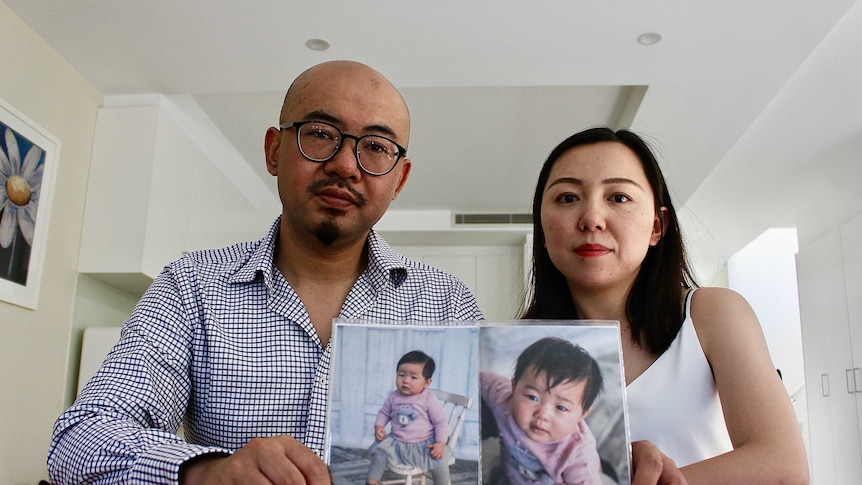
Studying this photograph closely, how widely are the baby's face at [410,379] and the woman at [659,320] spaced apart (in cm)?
27

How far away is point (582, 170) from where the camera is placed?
2.93 feet

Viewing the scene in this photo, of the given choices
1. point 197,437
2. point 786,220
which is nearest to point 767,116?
point 786,220

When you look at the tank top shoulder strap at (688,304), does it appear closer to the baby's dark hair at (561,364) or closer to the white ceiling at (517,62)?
the baby's dark hair at (561,364)

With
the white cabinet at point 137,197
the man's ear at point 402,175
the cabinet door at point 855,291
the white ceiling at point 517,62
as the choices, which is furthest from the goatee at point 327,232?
the cabinet door at point 855,291

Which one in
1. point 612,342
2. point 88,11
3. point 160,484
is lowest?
point 160,484

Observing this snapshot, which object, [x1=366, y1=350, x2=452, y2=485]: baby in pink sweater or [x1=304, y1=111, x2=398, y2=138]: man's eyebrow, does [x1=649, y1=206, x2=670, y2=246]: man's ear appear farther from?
[x1=366, y1=350, x2=452, y2=485]: baby in pink sweater

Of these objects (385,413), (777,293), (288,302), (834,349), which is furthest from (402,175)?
(777,293)

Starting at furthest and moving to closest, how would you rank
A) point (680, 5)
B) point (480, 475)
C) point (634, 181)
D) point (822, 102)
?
point (822, 102) → point (680, 5) → point (634, 181) → point (480, 475)

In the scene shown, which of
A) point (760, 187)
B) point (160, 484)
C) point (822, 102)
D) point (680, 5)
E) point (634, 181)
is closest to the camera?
point (160, 484)

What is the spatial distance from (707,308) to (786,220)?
4.89 meters

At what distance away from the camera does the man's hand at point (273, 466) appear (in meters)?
0.56

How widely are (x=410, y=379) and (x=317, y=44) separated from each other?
227 centimetres

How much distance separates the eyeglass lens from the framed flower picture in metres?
1.95

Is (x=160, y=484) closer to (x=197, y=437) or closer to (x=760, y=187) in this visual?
(x=197, y=437)
